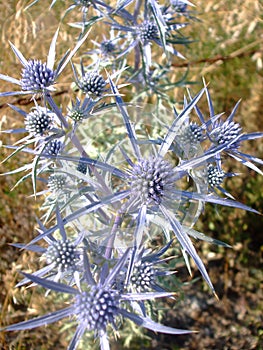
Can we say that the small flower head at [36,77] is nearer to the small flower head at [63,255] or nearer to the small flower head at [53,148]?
the small flower head at [53,148]

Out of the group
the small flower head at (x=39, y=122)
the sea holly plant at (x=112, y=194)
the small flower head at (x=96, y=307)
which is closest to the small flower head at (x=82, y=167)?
→ the sea holly plant at (x=112, y=194)

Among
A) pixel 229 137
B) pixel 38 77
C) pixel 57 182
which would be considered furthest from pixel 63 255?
pixel 229 137

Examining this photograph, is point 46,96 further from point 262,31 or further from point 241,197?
point 262,31

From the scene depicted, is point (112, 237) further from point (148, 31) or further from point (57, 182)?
point (148, 31)

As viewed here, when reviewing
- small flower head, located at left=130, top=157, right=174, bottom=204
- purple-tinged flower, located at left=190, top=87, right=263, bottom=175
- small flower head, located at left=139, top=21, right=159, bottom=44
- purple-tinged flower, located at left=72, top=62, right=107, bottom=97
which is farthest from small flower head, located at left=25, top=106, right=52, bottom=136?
small flower head, located at left=139, top=21, right=159, bottom=44

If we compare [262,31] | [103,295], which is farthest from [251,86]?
[103,295]

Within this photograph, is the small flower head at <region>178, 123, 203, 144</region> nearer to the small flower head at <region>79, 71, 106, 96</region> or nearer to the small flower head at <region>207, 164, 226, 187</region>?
the small flower head at <region>207, 164, 226, 187</region>
